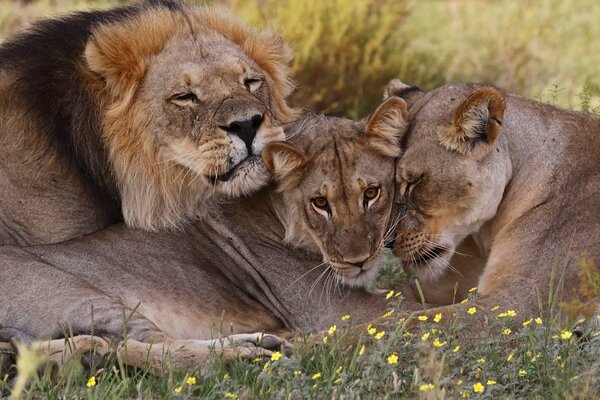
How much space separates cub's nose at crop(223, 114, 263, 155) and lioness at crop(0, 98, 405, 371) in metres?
0.12

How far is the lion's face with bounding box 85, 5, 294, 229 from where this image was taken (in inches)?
201

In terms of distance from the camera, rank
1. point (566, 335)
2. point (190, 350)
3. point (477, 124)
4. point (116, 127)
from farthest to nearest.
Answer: point (116, 127)
point (477, 124)
point (190, 350)
point (566, 335)

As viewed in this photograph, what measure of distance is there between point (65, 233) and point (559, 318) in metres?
2.17

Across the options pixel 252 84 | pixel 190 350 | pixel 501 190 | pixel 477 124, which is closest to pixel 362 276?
pixel 501 190

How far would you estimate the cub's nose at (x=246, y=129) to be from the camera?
5047 mm

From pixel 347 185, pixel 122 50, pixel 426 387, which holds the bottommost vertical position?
pixel 426 387

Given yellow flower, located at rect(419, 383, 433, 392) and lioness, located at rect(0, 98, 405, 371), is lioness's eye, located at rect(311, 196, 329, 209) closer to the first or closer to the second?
lioness, located at rect(0, 98, 405, 371)

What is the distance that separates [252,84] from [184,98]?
1.15 ft

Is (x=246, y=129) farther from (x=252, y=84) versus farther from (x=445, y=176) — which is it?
(x=445, y=176)

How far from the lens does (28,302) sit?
190 inches

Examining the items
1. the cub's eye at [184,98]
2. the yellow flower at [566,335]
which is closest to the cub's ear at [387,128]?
the cub's eye at [184,98]

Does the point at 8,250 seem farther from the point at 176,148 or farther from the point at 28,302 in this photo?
the point at 176,148

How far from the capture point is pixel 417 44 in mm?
11320

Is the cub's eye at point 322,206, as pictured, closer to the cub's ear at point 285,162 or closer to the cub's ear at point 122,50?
the cub's ear at point 285,162
